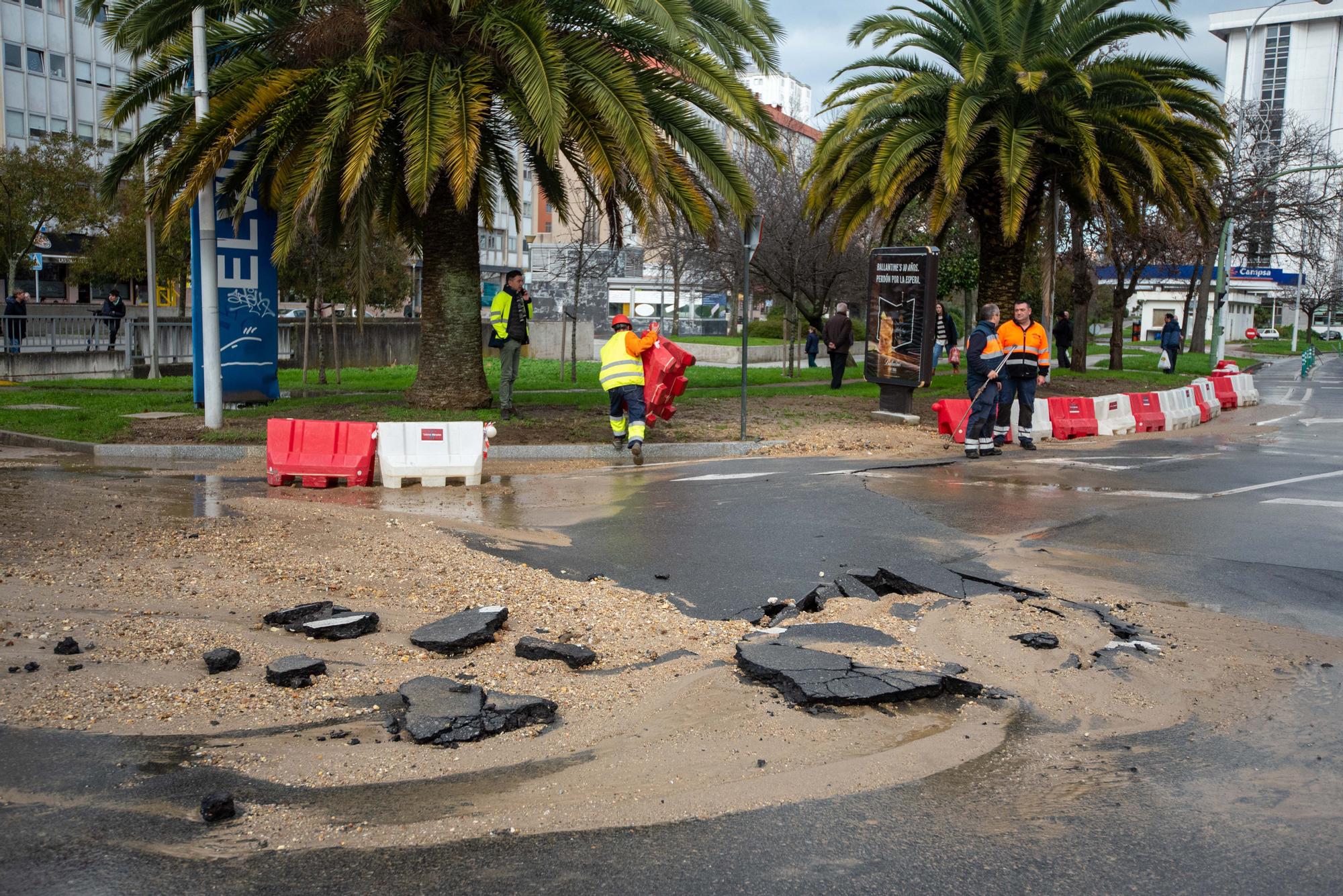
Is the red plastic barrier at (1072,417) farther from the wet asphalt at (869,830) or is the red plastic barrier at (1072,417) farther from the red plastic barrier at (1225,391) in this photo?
the wet asphalt at (869,830)

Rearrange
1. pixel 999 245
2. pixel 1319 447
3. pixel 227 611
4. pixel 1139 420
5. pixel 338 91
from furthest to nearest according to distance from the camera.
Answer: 1. pixel 999 245
2. pixel 1139 420
3. pixel 1319 447
4. pixel 338 91
5. pixel 227 611

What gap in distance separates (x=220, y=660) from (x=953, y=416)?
12.7 metres

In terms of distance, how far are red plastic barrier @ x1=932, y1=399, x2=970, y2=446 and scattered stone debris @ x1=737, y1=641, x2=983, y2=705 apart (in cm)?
1096

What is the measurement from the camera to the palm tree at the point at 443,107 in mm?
14391

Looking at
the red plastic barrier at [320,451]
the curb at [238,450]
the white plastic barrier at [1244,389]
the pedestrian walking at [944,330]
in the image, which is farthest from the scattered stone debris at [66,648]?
the white plastic barrier at [1244,389]

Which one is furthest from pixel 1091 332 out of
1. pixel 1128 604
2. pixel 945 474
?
pixel 1128 604

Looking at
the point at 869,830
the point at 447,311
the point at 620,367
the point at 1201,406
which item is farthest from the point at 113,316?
the point at 869,830

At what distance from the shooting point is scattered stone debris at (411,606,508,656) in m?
5.95

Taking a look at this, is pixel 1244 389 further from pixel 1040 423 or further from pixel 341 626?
pixel 341 626

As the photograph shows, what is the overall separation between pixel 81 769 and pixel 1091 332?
246ft

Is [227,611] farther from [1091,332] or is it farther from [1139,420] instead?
[1091,332]

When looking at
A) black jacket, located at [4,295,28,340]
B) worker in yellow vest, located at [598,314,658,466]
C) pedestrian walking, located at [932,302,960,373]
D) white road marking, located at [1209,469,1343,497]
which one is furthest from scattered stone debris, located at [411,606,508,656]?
black jacket, located at [4,295,28,340]

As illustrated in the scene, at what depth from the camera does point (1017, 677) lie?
225 inches

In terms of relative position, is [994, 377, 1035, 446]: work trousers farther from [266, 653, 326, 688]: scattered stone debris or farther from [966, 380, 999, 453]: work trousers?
[266, 653, 326, 688]: scattered stone debris
